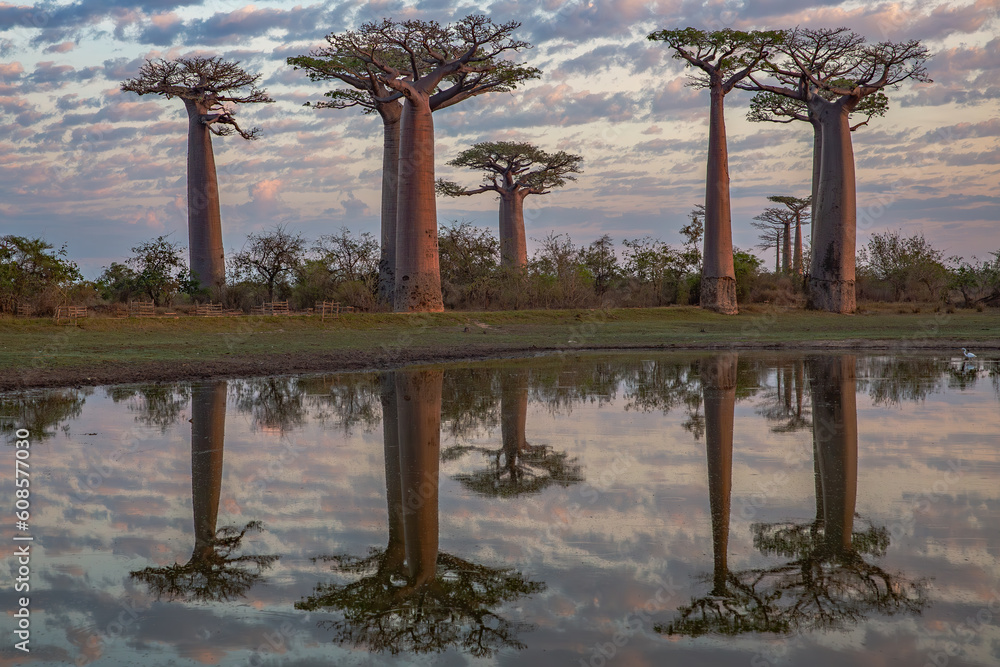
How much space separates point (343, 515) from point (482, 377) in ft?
24.5

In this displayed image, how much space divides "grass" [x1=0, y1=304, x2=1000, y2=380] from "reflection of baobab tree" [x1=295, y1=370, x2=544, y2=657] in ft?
31.5

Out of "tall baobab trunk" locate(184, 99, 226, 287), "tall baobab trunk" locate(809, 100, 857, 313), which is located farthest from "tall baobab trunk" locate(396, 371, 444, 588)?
"tall baobab trunk" locate(184, 99, 226, 287)

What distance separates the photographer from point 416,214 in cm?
2417

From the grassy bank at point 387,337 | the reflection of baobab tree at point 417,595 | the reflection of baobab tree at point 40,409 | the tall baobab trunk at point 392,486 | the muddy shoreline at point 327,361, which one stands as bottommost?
the reflection of baobab tree at point 417,595

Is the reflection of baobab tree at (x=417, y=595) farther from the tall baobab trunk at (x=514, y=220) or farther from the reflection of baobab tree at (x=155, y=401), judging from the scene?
the tall baobab trunk at (x=514, y=220)

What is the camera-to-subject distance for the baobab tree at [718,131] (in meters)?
27.1

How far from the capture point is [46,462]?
6.54 m

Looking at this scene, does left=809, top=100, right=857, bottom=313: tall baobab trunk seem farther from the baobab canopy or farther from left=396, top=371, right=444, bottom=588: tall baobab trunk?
left=396, top=371, right=444, bottom=588: tall baobab trunk

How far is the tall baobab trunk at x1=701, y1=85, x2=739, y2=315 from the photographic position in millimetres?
27578

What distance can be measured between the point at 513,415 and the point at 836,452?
3.22 metres

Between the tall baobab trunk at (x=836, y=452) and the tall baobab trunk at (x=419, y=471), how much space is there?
1.94 m

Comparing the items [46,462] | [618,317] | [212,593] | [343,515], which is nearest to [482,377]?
[46,462]

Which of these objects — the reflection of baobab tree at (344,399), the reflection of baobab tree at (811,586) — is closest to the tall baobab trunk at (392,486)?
the reflection of baobab tree at (344,399)

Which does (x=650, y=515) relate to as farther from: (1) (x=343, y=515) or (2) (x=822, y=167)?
(2) (x=822, y=167)
